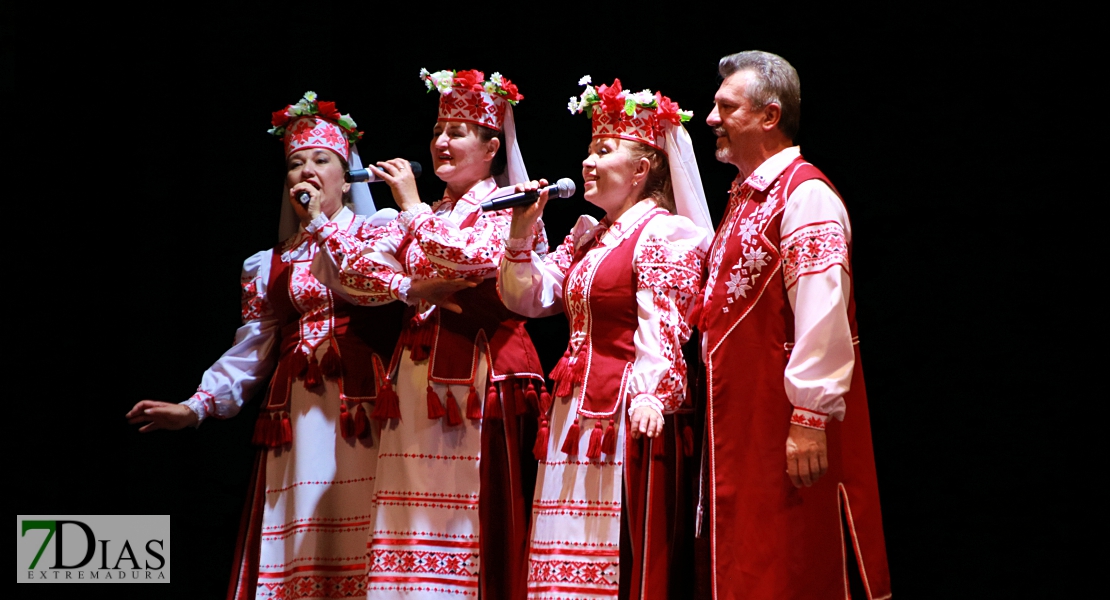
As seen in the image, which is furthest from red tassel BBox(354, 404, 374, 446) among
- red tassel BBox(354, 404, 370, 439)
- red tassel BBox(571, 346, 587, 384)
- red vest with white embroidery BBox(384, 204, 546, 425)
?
red tassel BBox(571, 346, 587, 384)

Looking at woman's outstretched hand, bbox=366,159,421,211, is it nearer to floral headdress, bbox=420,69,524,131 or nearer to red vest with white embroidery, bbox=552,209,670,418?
floral headdress, bbox=420,69,524,131

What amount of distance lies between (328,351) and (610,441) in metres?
1.15

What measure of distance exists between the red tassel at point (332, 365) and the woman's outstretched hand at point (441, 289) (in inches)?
15.3

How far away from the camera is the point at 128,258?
14.5 feet

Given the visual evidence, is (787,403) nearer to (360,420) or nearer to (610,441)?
(610,441)

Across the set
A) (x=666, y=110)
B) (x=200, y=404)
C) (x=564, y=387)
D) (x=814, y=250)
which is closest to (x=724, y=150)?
(x=666, y=110)

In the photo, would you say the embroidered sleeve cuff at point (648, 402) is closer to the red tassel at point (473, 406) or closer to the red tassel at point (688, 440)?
the red tassel at point (688, 440)

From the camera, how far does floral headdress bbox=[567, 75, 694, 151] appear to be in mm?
3137

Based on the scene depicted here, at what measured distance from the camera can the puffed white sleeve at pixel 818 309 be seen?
91.8 inches

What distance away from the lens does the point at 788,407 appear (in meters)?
2.47

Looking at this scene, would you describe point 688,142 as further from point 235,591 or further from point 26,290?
point 26,290

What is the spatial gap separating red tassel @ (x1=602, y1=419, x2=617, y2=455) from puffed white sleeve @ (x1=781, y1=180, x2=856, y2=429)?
1.78ft

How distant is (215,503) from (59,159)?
146 centimetres

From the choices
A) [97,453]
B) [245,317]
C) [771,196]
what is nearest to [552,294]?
[771,196]
